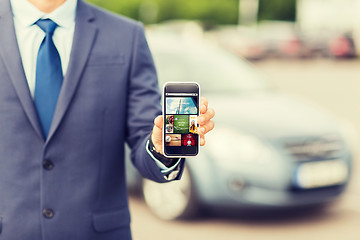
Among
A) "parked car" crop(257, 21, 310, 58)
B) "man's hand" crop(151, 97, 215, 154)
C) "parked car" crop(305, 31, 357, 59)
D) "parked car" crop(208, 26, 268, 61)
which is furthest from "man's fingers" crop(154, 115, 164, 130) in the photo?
"parked car" crop(257, 21, 310, 58)

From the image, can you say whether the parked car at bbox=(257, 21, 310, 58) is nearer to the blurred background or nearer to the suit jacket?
the blurred background

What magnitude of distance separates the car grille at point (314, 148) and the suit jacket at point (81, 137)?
9.95 ft

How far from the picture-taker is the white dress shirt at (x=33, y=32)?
210 centimetres

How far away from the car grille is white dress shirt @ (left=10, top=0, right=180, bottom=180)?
126 inches

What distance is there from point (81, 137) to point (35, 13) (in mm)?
449

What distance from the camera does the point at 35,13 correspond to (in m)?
2.10

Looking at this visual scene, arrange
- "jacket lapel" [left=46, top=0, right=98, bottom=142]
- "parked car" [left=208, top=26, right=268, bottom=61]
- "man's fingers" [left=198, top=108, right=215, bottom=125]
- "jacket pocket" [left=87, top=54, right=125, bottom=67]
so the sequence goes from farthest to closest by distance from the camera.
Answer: "parked car" [left=208, top=26, right=268, bottom=61] < "jacket pocket" [left=87, top=54, right=125, bottom=67] < "jacket lapel" [left=46, top=0, right=98, bottom=142] < "man's fingers" [left=198, top=108, right=215, bottom=125]

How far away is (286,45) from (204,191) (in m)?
25.3

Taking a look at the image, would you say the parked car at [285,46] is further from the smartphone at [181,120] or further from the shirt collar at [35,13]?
the smartphone at [181,120]

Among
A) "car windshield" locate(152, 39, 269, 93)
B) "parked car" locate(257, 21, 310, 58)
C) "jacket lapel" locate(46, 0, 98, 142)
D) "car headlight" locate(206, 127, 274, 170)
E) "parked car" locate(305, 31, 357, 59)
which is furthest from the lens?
"parked car" locate(257, 21, 310, 58)

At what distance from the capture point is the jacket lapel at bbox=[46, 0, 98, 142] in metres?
2.02

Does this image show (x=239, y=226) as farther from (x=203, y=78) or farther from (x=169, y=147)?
(x=169, y=147)

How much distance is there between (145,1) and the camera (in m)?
61.6

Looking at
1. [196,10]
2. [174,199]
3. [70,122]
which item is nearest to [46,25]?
[70,122]
